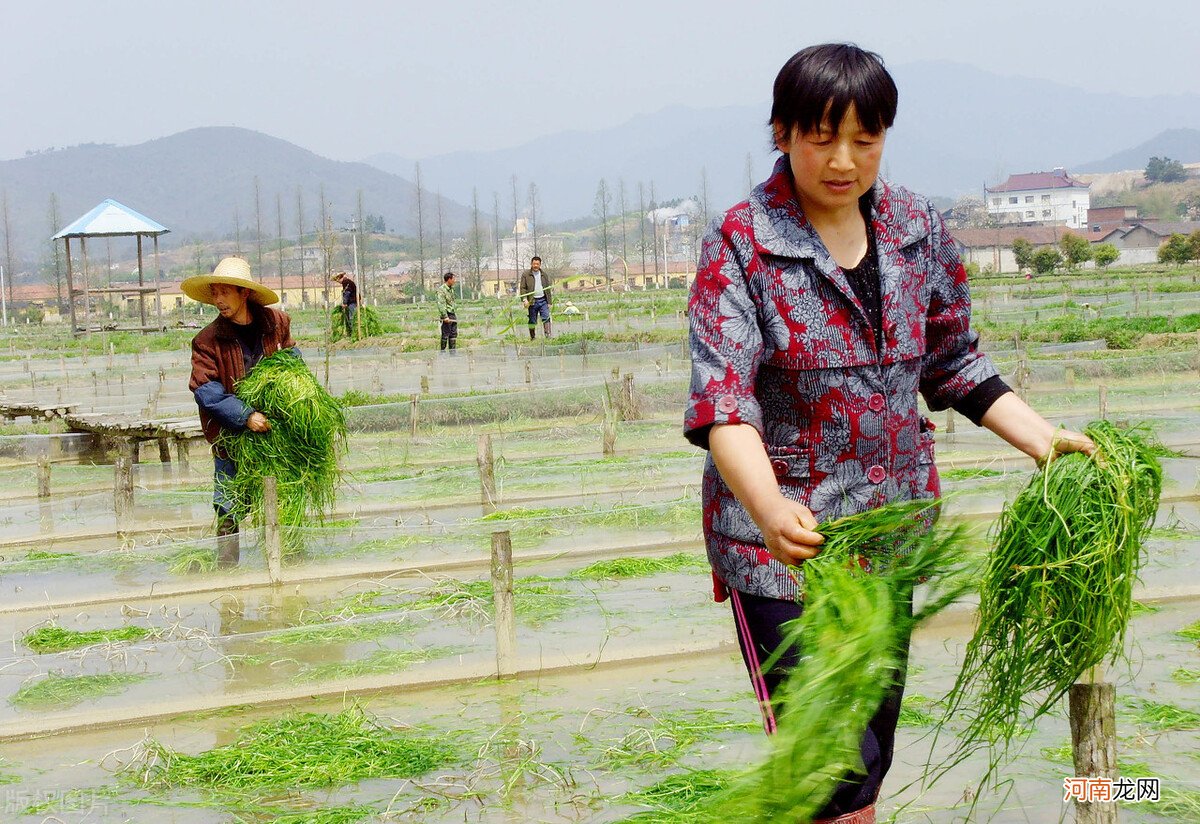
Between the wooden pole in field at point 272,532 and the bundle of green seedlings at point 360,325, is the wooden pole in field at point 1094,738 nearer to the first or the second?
the wooden pole in field at point 272,532


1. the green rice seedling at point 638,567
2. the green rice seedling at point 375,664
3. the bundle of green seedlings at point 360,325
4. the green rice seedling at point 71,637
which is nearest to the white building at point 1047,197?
the bundle of green seedlings at point 360,325

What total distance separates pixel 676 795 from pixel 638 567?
102 inches

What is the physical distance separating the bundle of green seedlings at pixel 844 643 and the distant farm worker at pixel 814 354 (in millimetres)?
57

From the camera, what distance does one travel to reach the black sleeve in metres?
2.34

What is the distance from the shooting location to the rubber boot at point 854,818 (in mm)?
2148

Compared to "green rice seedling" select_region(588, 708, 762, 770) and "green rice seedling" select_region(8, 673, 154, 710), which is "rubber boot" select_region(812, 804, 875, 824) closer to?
"green rice seedling" select_region(588, 708, 762, 770)

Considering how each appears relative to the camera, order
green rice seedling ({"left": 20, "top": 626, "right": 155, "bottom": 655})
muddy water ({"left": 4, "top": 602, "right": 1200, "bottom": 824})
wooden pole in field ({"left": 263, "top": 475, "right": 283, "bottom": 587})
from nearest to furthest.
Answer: muddy water ({"left": 4, "top": 602, "right": 1200, "bottom": 824}) < green rice seedling ({"left": 20, "top": 626, "right": 155, "bottom": 655}) < wooden pole in field ({"left": 263, "top": 475, "right": 283, "bottom": 587})

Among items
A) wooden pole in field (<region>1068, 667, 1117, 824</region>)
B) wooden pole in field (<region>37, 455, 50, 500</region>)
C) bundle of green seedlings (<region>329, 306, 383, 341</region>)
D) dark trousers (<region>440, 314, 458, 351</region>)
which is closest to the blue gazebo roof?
bundle of green seedlings (<region>329, 306, 383, 341</region>)

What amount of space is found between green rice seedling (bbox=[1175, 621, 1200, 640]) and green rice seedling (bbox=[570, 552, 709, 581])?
1.88 m

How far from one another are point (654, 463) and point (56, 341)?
27.1 m

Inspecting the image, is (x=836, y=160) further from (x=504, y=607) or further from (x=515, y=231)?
(x=515, y=231)

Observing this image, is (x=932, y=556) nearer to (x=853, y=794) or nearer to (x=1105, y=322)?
(x=853, y=794)

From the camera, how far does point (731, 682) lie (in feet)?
14.3

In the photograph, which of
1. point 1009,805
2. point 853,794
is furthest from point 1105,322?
point 853,794
